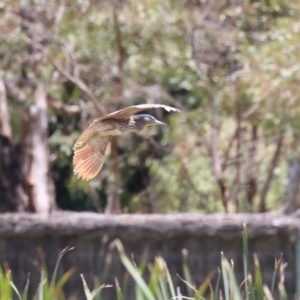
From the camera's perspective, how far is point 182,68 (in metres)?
9.88

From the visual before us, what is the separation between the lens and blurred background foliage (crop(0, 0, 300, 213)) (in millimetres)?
9266

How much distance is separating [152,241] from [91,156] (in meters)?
2.97

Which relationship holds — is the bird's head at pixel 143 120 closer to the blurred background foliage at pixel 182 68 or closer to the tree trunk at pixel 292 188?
the blurred background foliage at pixel 182 68

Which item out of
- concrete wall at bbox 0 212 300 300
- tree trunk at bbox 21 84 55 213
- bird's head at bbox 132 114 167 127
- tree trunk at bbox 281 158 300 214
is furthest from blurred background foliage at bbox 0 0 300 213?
bird's head at bbox 132 114 167 127

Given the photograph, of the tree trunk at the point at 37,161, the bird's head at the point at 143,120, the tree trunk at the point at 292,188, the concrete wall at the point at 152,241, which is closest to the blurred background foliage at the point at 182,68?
the tree trunk at the point at 292,188

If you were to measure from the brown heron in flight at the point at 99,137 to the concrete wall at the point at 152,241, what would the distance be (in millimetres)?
2857

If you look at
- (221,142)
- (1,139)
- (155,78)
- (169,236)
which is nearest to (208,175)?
(221,142)

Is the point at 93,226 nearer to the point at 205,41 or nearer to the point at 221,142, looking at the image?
the point at 205,41

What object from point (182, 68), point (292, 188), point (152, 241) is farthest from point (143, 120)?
point (292, 188)

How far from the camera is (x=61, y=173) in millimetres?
12727

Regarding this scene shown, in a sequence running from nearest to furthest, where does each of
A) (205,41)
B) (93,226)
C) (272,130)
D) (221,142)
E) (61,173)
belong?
(93,226), (272,130), (205,41), (221,142), (61,173)

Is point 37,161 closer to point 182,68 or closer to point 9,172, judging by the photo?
point 9,172

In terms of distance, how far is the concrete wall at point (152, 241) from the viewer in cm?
695

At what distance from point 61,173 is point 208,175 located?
2.37 metres
